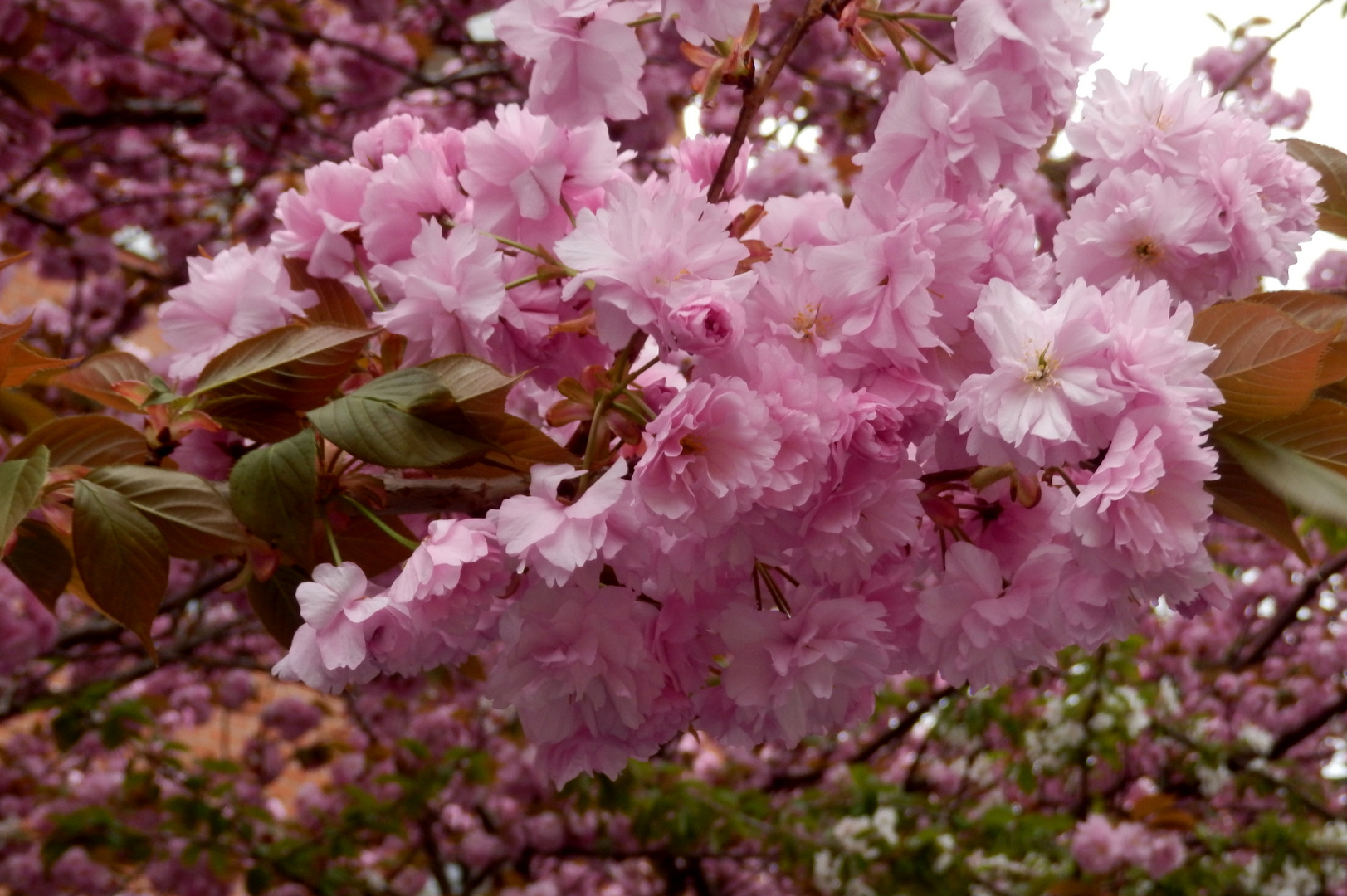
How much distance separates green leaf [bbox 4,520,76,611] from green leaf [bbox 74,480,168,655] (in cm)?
9

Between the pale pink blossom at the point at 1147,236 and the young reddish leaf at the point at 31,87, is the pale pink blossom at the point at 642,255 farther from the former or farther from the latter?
the young reddish leaf at the point at 31,87

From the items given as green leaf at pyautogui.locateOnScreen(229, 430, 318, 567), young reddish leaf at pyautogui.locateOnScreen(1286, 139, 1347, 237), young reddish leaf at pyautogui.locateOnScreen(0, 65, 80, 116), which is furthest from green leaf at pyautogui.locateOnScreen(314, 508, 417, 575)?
young reddish leaf at pyautogui.locateOnScreen(0, 65, 80, 116)

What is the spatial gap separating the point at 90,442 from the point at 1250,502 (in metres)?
0.76

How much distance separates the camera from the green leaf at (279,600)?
83cm

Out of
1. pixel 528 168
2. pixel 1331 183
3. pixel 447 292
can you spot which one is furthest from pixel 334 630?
pixel 1331 183

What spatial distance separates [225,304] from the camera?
88cm

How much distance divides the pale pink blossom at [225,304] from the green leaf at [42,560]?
0.14m

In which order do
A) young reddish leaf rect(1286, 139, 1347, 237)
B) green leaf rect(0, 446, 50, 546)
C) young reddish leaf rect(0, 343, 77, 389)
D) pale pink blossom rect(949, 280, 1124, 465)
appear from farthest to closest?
young reddish leaf rect(1286, 139, 1347, 237)
young reddish leaf rect(0, 343, 77, 389)
green leaf rect(0, 446, 50, 546)
pale pink blossom rect(949, 280, 1124, 465)

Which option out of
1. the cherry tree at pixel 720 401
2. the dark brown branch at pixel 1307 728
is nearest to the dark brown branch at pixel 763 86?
the cherry tree at pixel 720 401

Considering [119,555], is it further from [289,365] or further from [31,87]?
[31,87]

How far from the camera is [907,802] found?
9.61ft

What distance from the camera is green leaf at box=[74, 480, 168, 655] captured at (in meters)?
0.74

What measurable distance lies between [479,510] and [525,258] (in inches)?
7.0

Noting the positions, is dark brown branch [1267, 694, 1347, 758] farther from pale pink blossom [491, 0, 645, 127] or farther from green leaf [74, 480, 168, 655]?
green leaf [74, 480, 168, 655]
